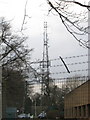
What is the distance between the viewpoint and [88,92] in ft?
57.6

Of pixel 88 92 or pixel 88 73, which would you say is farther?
pixel 88 92

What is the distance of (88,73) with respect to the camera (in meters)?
9.88

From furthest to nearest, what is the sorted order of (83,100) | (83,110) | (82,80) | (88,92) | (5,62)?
(83,110), (83,100), (88,92), (5,62), (82,80)

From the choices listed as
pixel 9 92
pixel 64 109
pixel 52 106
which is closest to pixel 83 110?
pixel 64 109

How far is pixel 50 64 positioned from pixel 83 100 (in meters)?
10.4

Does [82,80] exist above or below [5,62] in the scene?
below

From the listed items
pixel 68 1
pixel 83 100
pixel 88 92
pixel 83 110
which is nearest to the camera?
pixel 68 1

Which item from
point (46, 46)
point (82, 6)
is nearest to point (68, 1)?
point (82, 6)

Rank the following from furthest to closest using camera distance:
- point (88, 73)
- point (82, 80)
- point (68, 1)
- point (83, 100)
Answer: point (83, 100) → point (82, 80) → point (88, 73) → point (68, 1)

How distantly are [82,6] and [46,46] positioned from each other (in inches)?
338

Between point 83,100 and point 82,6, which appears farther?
point 83,100

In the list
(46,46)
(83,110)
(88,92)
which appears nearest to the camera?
(46,46)

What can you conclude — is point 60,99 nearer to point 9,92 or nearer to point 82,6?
point 9,92

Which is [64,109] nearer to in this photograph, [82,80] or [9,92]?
[9,92]
